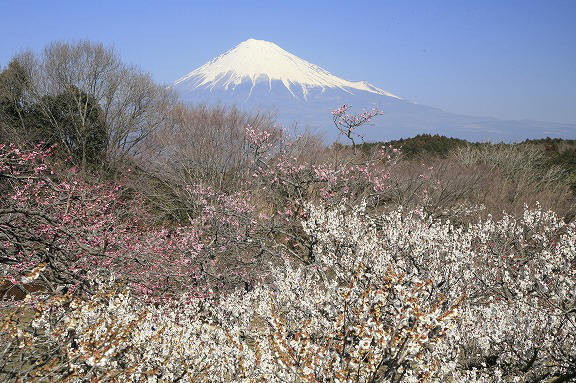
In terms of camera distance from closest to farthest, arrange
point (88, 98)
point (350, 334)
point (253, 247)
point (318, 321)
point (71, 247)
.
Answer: point (350, 334) < point (318, 321) < point (71, 247) < point (253, 247) < point (88, 98)

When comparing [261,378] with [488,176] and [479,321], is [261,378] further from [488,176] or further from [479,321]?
[488,176]

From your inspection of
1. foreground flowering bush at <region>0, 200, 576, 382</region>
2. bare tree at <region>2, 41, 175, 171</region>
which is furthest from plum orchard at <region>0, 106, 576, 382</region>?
bare tree at <region>2, 41, 175, 171</region>

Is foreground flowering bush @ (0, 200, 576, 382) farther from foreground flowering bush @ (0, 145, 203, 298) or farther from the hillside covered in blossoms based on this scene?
foreground flowering bush @ (0, 145, 203, 298)

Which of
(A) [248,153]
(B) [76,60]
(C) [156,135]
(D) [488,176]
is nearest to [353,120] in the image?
(A) [248,153]

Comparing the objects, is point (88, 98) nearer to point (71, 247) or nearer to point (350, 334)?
point (71, 247)

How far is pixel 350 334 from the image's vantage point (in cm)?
448

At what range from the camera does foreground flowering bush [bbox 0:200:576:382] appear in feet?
12.7

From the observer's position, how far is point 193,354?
5.41 meters

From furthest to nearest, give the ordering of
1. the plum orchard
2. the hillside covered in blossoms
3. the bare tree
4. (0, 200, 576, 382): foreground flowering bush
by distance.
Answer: the bare tree < the hillside covered in blossoms < the plum orchard < (0, 200, 576, 382): foreground flowering bush

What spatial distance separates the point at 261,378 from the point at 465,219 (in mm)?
14676

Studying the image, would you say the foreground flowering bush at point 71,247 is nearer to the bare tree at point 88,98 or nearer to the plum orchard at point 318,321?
the plum orchard at point 318,321

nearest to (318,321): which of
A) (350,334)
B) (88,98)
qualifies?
(350,334)

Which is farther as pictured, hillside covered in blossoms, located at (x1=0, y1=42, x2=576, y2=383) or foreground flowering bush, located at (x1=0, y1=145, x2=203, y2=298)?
foreground flowering bush, located at (x1=0, y1=145, x2=203, y2=298)

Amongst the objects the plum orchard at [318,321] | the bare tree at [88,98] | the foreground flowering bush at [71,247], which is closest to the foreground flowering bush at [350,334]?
the plum orchard at [318,321]
